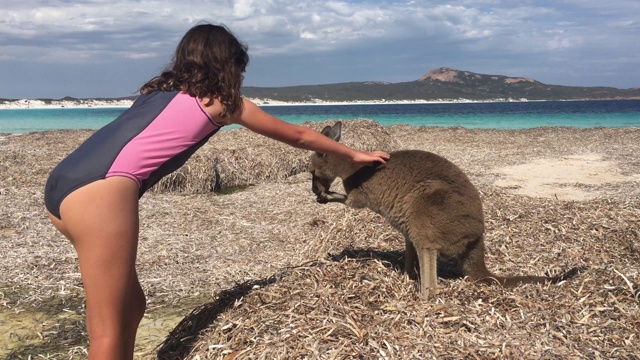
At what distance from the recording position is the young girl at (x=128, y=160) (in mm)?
3102

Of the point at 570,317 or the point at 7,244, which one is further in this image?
the point at 7,244

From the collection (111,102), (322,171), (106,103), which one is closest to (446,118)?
(322,171)

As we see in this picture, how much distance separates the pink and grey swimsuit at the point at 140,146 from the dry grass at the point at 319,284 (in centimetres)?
155

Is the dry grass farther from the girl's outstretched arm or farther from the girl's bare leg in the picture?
the girl's outstretched arm

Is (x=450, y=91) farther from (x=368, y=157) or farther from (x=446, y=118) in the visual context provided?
(x=368, y=157)

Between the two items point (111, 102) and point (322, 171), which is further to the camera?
point (111, 102)

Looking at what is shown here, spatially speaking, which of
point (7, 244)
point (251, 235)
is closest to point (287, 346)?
point (251, 235)

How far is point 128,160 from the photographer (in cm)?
315

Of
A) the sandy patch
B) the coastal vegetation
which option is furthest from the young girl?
the coastal vegetation

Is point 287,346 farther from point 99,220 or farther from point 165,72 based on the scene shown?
point 165,72

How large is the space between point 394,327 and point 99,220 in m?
2.21

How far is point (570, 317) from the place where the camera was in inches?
171

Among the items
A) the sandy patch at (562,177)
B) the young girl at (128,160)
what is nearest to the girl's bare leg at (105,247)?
the young girl at (128,160)

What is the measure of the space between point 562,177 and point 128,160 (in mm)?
13433
